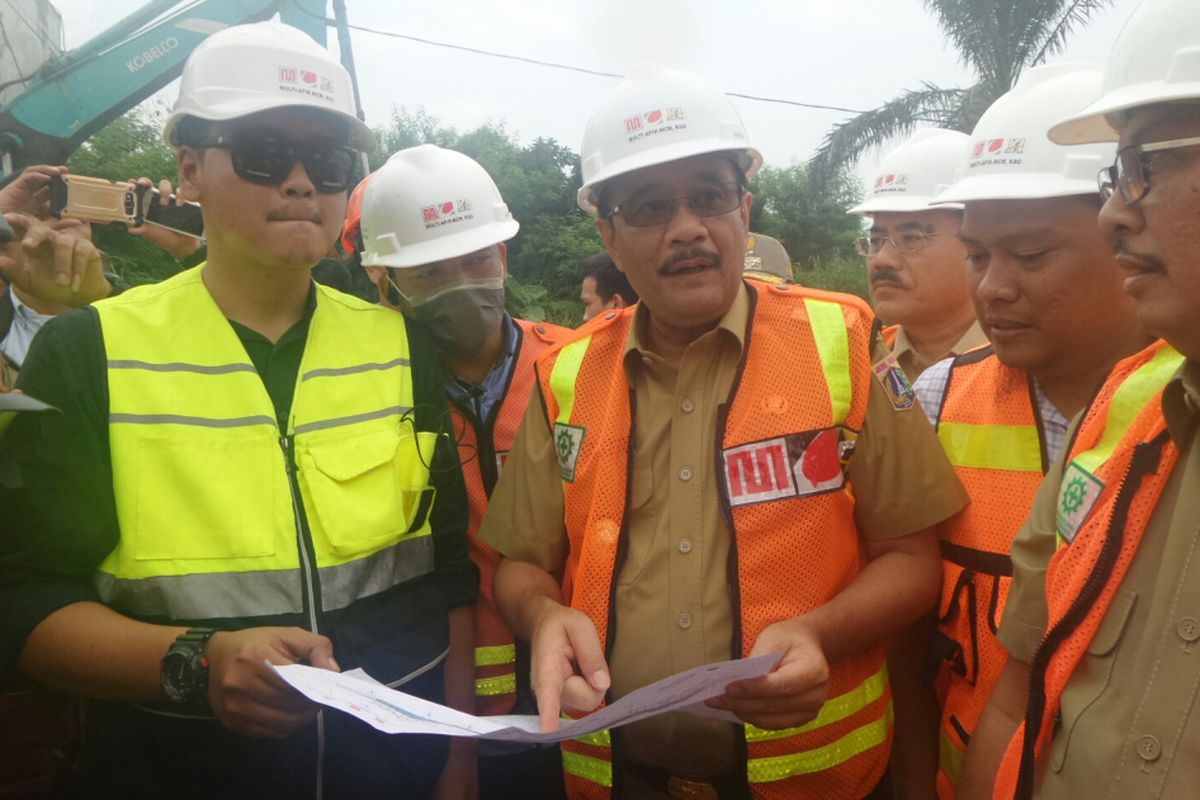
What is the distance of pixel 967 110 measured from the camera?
17062mm

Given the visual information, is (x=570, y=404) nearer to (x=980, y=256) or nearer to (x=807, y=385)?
(x=807, y=385)

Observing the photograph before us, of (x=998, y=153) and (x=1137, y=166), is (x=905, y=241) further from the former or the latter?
(x=1137, y=166)

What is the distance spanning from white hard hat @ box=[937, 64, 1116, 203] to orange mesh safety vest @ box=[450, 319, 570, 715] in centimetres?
147

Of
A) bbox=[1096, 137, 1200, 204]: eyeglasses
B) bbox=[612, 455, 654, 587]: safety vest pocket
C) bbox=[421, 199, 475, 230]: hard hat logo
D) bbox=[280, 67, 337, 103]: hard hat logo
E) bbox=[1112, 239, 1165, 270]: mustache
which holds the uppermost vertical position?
bbox=[280, 67, 337, 103]: hard hat logo

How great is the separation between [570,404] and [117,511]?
3.69 feet

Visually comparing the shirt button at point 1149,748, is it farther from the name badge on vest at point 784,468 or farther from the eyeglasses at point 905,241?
the eyeglasses at point 905,241

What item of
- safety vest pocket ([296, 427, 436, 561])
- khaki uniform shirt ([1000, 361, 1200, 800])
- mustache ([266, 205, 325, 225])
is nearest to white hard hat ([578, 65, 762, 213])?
mustache ([266, 205, 325, 225])

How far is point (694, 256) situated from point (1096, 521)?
3.80ft

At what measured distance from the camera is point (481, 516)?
9.07 feet

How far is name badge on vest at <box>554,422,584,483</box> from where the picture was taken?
2.30m

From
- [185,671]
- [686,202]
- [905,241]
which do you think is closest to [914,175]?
[905,241]

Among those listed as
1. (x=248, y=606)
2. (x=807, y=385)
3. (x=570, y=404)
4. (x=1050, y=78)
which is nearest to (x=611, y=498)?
(x=570, y=404)

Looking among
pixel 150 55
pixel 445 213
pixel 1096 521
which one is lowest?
pixel 1096 521

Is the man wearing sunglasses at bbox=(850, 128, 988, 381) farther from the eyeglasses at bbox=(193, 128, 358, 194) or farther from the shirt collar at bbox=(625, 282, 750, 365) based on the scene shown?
the eyeglasses at bbox=(193, 128, 358, 194)
